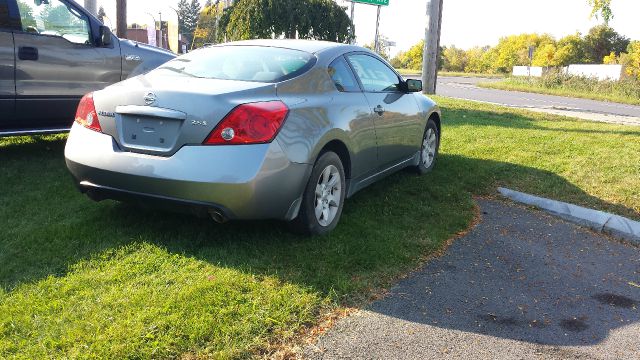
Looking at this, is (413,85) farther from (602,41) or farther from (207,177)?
(602,41)

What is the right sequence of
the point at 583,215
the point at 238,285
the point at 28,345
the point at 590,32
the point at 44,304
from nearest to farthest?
the point at 28,345 < the point at 44,304 < the point at 238,285 < the point at 583,215 < the point at 590,32

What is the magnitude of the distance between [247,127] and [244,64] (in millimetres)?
1050

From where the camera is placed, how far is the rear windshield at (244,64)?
13.9ft

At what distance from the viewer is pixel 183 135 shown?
359 centimetres

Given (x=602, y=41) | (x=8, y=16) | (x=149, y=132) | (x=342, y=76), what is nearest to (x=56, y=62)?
(x=8, y=16)

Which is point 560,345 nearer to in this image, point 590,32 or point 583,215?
point 583,215

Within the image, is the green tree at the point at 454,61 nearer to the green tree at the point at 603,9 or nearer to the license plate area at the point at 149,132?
the green tree at the point at 603,9

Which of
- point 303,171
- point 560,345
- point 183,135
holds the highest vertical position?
point 183,135

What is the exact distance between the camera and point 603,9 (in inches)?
475

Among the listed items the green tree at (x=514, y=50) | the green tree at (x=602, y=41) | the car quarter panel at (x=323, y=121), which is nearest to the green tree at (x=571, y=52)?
the green tree at (x=602, y=41)

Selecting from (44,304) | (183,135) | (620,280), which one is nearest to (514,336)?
(620,280)

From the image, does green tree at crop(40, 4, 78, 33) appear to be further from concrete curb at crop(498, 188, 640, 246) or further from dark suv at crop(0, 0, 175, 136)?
concrete curb at crop(498, 188, 640, 246)

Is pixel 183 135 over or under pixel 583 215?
over

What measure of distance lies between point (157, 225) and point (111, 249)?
0.52 metres
